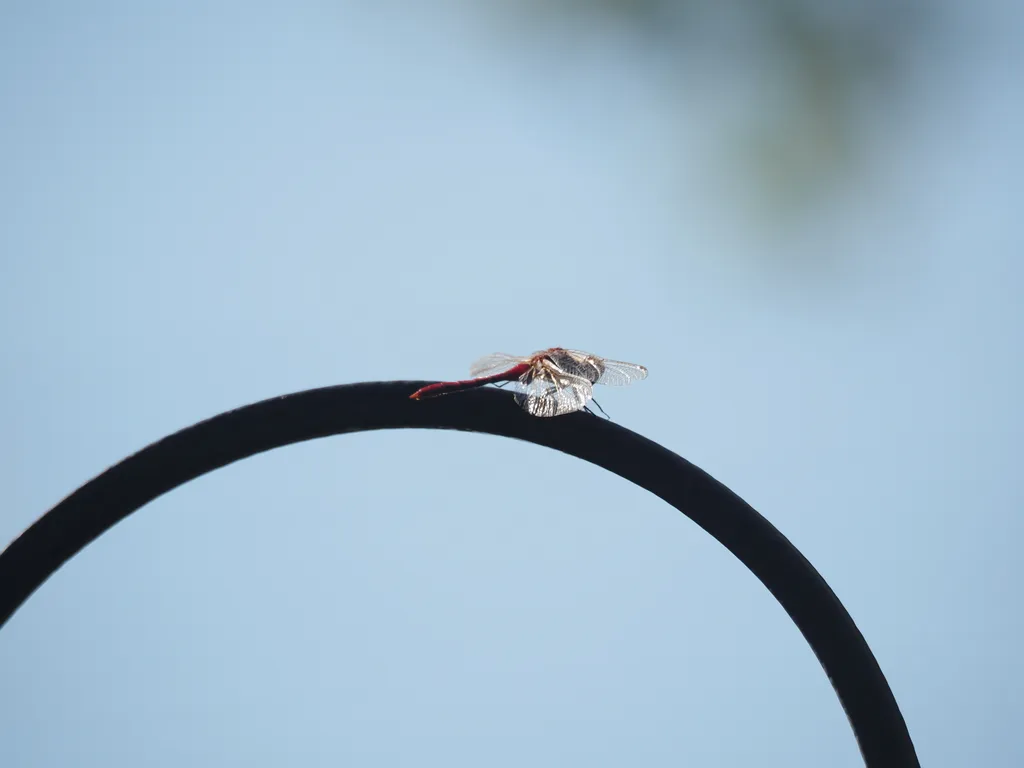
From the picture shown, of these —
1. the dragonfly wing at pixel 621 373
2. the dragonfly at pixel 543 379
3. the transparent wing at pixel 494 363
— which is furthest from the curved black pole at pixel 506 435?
the dragonfly wing at pixel 621 373

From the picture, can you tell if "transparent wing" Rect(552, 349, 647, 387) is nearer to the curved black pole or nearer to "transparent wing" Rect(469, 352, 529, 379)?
"transparent wing" Rect(469, 352, 529, 379)

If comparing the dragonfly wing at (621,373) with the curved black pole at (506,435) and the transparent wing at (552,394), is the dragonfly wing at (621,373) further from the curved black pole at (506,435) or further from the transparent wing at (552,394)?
the curved black pole at (506,435)

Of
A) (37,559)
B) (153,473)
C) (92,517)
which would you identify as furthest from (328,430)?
(37,559)

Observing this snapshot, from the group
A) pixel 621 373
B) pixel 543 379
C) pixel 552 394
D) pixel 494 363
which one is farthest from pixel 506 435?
pixel 621 373

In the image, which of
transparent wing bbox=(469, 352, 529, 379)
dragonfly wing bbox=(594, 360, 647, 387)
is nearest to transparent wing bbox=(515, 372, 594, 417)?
transparent wing bbox=(469, 352, 529, 379)

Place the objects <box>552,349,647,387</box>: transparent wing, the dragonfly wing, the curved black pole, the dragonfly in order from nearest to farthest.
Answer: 1. the curved black pole
2. the dragonfly
3. <box>552,349,647,387</box>: transparent wing
4. the dragonfly wing

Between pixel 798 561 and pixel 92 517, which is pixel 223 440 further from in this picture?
pixel 798 561
